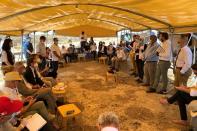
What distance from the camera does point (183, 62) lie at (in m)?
5.31

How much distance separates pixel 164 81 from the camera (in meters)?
6.46

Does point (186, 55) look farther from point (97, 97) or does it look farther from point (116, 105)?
point (97, 97)

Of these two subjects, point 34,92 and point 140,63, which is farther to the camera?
point 140,63

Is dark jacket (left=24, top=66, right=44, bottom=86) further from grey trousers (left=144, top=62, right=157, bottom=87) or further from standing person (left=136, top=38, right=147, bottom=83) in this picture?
standing person (left=136, top=38, right=147, bottom=83)

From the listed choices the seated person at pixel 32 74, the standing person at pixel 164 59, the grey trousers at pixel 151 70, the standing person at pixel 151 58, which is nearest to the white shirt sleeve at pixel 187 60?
the standing person at pixel 164 59

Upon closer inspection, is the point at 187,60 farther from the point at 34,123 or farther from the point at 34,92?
the point at 34,123

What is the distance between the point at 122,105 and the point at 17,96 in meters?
2.83

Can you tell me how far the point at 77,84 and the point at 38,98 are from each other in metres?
3.61

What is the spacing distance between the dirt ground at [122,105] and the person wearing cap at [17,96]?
2.43 ft

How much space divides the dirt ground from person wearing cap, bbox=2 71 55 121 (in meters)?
0.74

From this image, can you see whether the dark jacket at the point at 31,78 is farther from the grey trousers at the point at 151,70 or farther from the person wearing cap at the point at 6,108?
the grey trousers at the point at 151,70

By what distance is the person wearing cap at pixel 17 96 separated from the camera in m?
3.27

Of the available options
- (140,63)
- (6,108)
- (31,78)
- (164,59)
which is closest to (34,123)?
(6,108)

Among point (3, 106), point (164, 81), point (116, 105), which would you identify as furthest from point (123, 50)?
point (3, 106)
